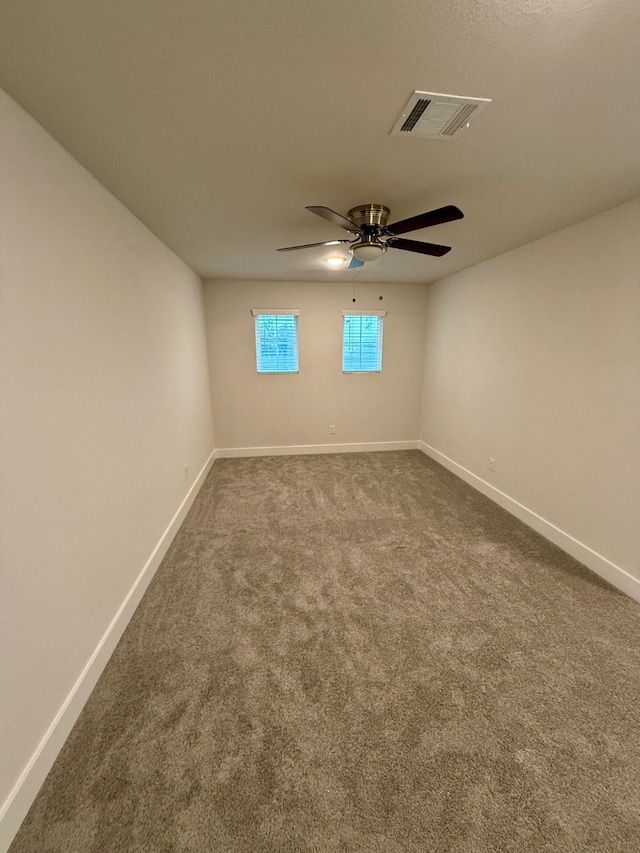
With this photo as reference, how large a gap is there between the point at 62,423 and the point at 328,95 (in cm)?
162

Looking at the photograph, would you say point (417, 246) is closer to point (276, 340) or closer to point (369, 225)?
point (369, 225)

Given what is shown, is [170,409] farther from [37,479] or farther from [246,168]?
[246,168]

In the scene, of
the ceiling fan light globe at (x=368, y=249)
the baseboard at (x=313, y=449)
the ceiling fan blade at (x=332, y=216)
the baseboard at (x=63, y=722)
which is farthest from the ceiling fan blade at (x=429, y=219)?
the baseboard at (x=313, y=449)

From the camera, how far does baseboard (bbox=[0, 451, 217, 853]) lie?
1.02 m

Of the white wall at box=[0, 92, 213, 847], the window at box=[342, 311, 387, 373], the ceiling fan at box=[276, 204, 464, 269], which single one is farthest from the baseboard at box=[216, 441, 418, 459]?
the ceiling fan at box=[276, 204, 464, 269]

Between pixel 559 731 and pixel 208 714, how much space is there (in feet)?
4.69

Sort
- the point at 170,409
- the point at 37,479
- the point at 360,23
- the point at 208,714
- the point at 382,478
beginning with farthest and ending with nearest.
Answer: the point at 382,478
the point at 170,409
the point at 208,714
the point at 37,479
the point at 360,23

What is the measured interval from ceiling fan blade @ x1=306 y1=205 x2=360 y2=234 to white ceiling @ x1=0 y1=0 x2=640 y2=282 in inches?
7.0

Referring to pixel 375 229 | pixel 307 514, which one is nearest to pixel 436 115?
pixel 375 229

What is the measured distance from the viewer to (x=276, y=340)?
4.28 m

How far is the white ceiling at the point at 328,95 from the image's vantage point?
0.87m

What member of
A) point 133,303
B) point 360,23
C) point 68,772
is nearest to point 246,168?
point 360,23

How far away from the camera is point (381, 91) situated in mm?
1109

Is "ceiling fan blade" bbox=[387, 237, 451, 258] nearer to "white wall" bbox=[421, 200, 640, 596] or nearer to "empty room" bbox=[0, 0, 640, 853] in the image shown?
"empty room" bbox=[0, 0, 640, 853]
